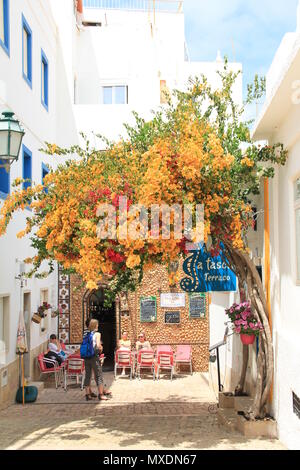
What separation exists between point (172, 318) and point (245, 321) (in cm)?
930

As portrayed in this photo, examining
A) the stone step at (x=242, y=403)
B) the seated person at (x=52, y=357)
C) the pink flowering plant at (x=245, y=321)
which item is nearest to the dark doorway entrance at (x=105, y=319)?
the seated person at (x=52, y=357)

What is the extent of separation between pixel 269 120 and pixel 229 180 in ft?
3.28

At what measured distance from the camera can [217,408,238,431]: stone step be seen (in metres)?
8.67

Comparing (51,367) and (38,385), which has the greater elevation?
(51,367)

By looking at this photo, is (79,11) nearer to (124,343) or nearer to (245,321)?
(124,343)

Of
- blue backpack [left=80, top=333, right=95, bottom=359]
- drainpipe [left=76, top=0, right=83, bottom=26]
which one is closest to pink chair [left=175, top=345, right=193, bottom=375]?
blue backpack [left=80, top=333, right=95, bottom=359]

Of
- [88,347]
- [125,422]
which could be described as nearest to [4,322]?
[88,347]

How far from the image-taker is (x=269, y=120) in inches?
318

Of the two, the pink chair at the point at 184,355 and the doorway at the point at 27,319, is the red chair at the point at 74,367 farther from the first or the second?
the pink chair at the point at 184,355

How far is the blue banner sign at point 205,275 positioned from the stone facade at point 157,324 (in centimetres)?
712

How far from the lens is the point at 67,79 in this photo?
773 inches

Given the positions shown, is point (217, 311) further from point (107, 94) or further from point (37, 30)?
point (107, 94)
